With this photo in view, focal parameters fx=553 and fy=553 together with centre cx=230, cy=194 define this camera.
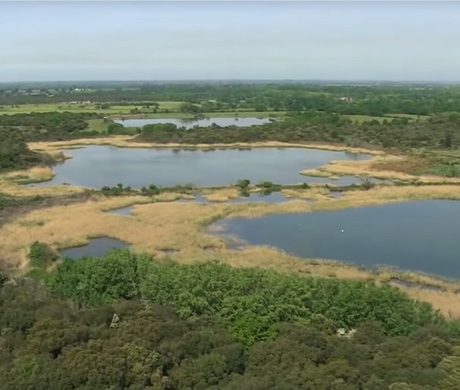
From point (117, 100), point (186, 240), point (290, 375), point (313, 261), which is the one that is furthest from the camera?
point (117, 100)

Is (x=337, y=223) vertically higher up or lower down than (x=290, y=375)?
lower down

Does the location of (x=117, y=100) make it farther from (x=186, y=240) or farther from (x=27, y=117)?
(x=186, y=240)

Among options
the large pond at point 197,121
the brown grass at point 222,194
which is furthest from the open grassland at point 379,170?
the large pond at point 197,121

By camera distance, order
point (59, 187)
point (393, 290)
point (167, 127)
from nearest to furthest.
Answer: point (393, 290) → point (59, 187) → point (167, 127)

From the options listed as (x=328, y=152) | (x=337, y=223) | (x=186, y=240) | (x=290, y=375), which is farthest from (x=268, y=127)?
(x=290, y=375)

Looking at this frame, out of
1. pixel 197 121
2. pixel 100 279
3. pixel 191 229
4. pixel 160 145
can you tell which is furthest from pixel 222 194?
pixel 197 121

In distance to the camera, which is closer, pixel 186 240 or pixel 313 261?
pixel 313 261
